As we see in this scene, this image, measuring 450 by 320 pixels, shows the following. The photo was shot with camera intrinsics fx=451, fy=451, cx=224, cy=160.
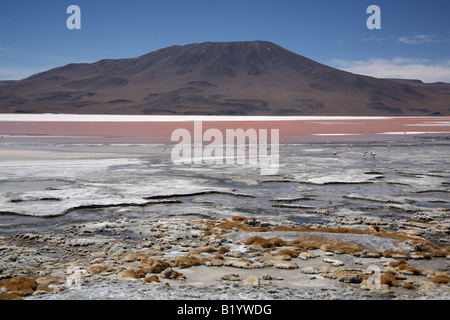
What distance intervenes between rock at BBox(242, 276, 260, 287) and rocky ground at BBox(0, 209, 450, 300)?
10 millimetres

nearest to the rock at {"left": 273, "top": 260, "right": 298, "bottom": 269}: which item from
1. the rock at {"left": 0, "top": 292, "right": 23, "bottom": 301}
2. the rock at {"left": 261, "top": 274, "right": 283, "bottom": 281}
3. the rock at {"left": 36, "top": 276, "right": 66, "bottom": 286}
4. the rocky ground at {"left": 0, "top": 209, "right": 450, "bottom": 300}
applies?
the rocky ground at {"left": 0, "top": 209, "right": 450, "bottom": 300}

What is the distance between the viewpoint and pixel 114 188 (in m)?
10.5

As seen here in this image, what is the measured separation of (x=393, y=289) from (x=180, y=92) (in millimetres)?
119684

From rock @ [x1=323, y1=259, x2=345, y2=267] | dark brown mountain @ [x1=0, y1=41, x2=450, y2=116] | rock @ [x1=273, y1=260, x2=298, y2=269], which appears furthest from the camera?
dark brown mountain @ [x1=0, y1=41, x2=450, y2=116]

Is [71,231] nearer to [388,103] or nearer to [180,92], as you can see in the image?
[180,92]

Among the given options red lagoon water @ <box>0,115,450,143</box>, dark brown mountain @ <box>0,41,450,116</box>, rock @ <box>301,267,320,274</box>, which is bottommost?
rock @ <box>301,267,320,274</box>

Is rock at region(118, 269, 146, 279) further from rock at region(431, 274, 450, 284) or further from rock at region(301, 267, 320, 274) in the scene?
rock at region(431, 274, 450, 284)

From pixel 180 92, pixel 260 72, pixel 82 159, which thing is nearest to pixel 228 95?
pixel 180 92

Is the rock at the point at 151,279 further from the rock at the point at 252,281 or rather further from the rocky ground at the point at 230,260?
the rock at the point at 252,281

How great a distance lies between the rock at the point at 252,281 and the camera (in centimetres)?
468

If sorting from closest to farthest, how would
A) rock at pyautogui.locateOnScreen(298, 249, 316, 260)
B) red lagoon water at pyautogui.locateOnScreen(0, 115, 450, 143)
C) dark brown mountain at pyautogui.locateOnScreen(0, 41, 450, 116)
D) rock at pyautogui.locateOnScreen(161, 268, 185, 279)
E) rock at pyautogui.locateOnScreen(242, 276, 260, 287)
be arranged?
1. rock at pyautogui.locateOnScreen(242, 276, 260, 287)
2. rock at pyautogui.locateOnScreen(161, 268, 185, 279)
3. rock at pyautogui.locateOnScreen(298, 249, 316, 260)
4. red lagoon water at pyautogui.locateOnScreen(0, 115, 450, 143)
5. dark brown mountain at pyautogui.locateOnScreen(0, 41, 450, 116)

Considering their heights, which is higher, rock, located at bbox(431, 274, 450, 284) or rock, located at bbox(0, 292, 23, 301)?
rock, located at bbox(0, 292, 23, 301)

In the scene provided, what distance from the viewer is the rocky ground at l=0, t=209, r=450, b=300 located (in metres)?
4.49

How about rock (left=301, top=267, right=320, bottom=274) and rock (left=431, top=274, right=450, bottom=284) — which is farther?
rock (left=301, top=267, right=320, bottom=274)
